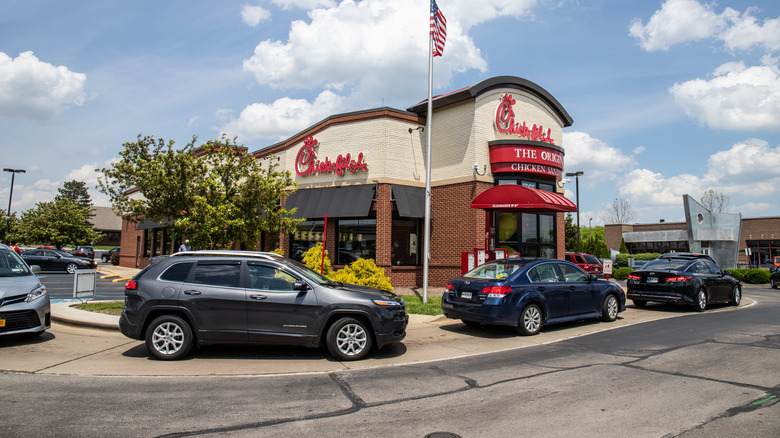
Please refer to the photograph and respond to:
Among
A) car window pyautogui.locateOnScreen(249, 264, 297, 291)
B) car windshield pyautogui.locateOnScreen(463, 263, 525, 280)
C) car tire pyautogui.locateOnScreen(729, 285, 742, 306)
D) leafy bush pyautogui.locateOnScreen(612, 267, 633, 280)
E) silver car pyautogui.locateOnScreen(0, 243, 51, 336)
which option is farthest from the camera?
leafy bush pyautogui.locateOnScreen(612, 267, 633, 280)

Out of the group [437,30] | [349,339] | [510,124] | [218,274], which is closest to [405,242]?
[510,124]

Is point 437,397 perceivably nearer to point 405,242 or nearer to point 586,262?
point 405,242

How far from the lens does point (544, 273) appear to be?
9.78 meters

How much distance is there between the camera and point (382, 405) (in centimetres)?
508

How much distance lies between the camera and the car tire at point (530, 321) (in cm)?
920

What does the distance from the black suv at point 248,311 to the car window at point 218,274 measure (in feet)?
0.05

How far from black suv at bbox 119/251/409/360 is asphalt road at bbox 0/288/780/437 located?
1.47 feet

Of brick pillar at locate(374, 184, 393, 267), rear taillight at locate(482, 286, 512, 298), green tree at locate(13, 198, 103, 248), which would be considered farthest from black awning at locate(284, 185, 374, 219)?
green tree at locate(13, 198, 103, 248)

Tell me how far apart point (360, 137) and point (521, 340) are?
11.4 metres

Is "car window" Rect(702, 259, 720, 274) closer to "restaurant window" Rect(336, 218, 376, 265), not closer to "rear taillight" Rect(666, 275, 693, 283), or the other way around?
"rear taillight" Rect(666, 275, 693, 283)

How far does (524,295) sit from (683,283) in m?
6.26

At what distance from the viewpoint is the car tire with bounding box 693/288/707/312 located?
1262cm

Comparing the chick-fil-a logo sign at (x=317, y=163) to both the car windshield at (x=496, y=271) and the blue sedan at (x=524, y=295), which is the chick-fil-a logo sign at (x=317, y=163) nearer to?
the car windshield at (x=496, y=271)

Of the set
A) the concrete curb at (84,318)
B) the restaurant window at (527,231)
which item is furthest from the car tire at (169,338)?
the restaurant window at (527,231)
